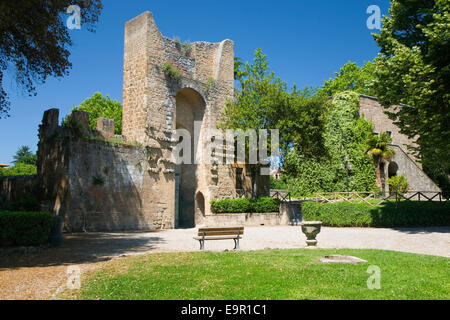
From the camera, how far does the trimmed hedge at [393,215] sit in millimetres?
15711

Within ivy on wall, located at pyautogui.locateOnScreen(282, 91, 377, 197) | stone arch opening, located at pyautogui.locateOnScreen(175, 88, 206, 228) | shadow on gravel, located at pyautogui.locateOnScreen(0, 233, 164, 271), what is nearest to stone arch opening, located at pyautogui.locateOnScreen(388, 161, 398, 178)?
ivy on wall, located at pyautogui.locateOnScreen(282, 91, 377, 197)

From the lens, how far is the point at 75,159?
50.5ft

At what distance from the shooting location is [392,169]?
96.9 feet

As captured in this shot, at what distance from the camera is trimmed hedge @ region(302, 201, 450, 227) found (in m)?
15.7

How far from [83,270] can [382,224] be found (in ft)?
44.4

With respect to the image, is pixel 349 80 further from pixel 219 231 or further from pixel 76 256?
pixel 76 256

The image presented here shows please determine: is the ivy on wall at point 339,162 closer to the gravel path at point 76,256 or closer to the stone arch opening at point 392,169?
the stone arch opening at point 392,169

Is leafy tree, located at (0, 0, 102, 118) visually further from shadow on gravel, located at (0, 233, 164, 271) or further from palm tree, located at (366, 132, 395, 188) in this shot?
palm tree, located at (366, 132, 395, 188)

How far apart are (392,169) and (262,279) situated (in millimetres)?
27539

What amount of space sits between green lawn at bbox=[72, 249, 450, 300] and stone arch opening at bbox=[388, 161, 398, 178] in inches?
924

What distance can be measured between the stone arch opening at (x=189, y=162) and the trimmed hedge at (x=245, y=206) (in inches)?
89.5

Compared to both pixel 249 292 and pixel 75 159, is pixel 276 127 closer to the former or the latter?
pixel 75 159

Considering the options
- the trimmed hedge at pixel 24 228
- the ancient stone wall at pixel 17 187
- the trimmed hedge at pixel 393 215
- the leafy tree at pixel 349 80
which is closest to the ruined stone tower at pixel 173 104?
the ancient stone wall at pixel 17 187

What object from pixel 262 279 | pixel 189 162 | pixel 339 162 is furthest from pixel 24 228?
pixel 339 162
